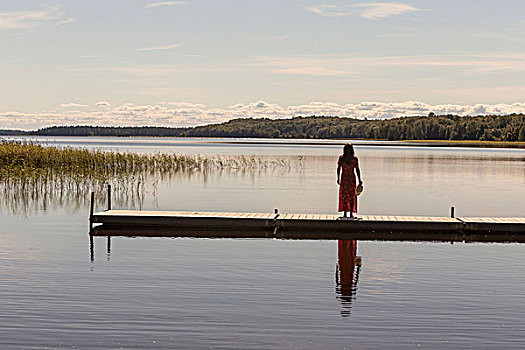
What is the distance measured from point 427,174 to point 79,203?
102 feet

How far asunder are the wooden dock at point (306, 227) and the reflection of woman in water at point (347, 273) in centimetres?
109

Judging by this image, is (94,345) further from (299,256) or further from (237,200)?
(237,200)

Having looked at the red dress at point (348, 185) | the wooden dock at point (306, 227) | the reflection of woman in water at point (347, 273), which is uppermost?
the red dress at point (348, 185)

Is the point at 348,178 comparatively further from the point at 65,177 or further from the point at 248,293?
the point at 65,177

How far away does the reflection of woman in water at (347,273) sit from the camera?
13039 mm

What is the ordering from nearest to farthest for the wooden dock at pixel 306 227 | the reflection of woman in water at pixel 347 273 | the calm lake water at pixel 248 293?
the calm lake water at pixel 248 293 → the reflection of woman in water at pixel 347 273 → the wooden dock at pixel 306 227

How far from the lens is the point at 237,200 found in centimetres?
3272

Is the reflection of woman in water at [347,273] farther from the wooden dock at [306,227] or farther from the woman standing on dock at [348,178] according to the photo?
the woman standing on dock at [348,178]

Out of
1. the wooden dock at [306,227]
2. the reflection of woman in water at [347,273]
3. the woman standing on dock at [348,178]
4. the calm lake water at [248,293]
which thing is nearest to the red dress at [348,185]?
the woman standing on dock at [348,178]

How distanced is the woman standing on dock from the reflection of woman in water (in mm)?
1206

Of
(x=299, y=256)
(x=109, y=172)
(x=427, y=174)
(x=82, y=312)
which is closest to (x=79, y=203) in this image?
(x=109, y=172)

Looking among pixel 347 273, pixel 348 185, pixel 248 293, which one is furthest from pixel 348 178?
pixel 248 293

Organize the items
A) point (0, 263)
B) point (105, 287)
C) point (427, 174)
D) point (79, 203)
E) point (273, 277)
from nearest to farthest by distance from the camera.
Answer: point (105, 287) < point (273, 277) < point (0, 263) < point (79, 203) < point (427, 174)

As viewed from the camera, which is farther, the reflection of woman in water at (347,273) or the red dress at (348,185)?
the red dress at (348,185)
